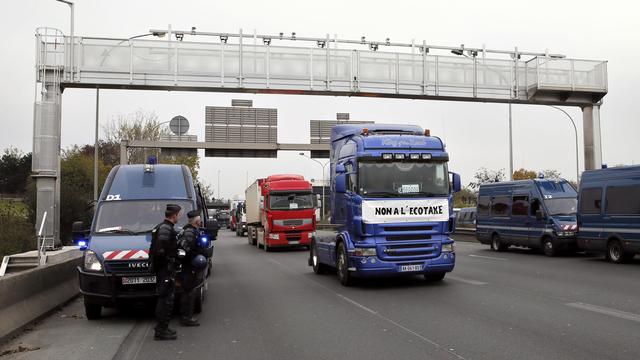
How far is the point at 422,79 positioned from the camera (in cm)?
2539

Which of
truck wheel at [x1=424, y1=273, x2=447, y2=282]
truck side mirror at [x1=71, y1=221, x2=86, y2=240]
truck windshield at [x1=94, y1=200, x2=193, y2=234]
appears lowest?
truck wheel at [x1=424, y1=273, x2=447, y2=282]

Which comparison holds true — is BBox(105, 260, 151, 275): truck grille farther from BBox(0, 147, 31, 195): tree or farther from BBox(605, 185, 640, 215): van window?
BBox(0, 147, 31, 195): tree

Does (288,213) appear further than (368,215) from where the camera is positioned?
Yes

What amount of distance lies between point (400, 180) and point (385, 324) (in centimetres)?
457

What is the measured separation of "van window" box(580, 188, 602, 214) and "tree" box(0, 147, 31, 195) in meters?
65.9

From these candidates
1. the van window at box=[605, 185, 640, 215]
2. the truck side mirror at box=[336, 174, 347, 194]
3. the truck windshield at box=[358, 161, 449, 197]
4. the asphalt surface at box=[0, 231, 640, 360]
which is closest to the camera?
the asphalt surface at box=[0, 231, 640, 360]

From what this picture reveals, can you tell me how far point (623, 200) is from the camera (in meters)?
17.7

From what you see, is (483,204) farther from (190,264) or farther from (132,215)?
(190,264)

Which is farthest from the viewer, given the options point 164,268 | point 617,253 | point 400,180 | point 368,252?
point 617,253

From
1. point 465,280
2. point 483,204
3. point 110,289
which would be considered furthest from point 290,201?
point 110,289

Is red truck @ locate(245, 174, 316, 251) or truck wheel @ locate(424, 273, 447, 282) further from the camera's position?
red truck @ locate(245, 174, 316, 251)

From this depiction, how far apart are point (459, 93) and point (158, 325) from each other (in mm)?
20281

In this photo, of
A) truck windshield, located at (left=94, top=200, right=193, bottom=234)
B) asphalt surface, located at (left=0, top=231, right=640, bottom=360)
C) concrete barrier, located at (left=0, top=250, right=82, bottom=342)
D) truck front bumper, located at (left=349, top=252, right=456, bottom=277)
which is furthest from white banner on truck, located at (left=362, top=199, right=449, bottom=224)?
concrete barrier, located at (left=0, top=250, right=82, bottom=342)

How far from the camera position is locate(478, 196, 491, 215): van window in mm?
25250
